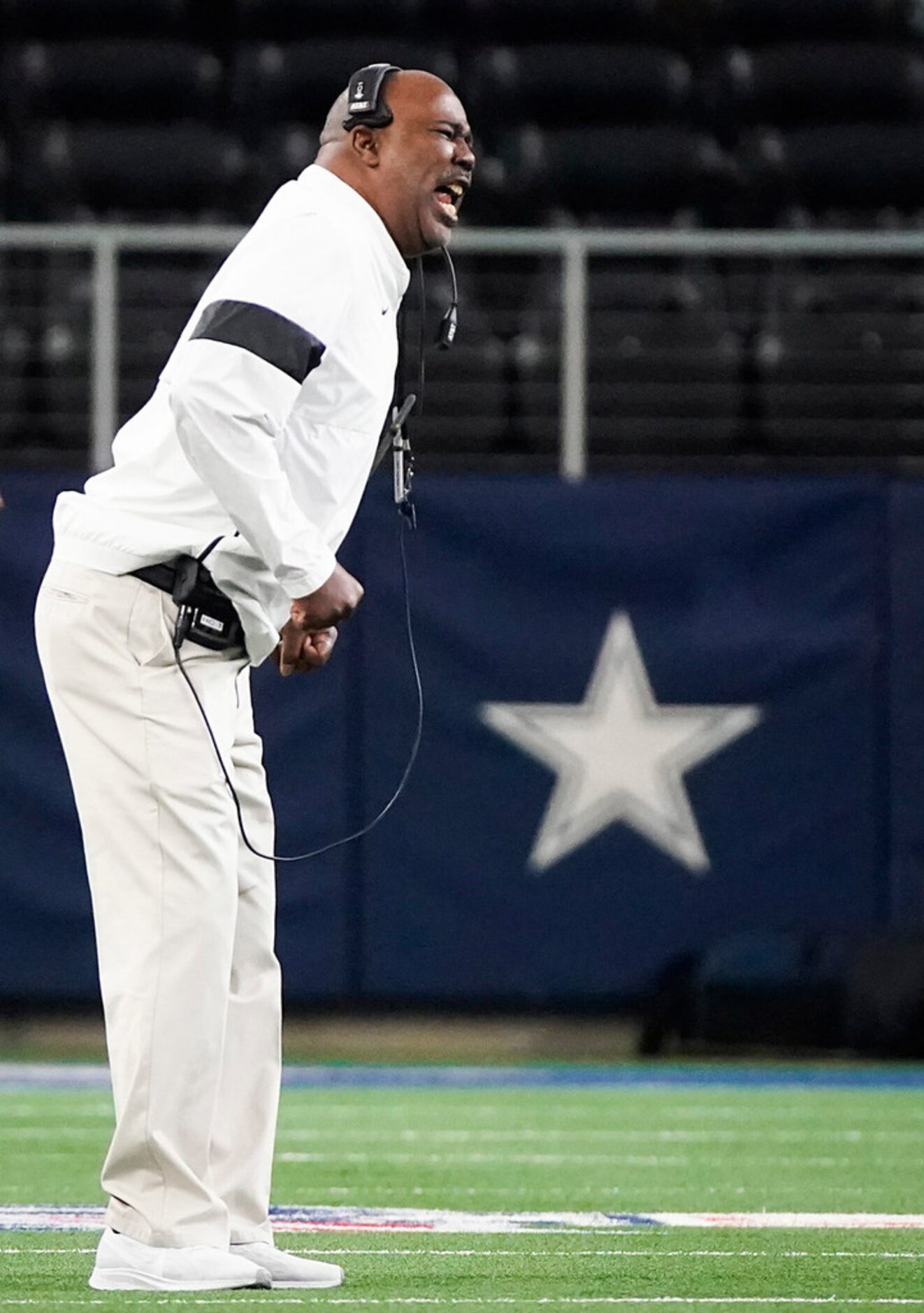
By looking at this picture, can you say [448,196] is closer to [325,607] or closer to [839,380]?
[325,607]

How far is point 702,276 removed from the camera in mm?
11867

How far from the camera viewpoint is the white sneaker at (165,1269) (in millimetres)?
3969

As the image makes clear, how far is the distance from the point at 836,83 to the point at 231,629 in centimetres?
927

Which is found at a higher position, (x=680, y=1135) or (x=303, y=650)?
(x=303, y=650)

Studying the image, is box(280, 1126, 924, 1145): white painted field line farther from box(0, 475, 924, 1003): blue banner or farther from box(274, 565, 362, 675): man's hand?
box(274, 565, 362, 675): man's hand

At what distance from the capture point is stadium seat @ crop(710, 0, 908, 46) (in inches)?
527

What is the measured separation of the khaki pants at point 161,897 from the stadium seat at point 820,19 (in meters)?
9.90

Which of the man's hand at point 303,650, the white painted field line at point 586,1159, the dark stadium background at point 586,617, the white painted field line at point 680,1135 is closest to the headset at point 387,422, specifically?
the man's hand at point 303,650

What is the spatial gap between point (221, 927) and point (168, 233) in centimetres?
651

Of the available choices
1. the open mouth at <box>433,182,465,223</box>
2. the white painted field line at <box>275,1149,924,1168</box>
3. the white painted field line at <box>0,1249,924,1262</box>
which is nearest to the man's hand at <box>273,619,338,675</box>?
→ the open mouth at <box>433,182,465,223</box>

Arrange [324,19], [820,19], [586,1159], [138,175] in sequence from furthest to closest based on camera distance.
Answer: [820,19], [324,19], [138,175], [586,1159]

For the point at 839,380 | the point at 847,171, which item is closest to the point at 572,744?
the point at 839,380

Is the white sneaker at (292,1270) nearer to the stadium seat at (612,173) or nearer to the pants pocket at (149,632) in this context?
the pants pocket at (149,632)

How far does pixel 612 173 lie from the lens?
12.3 metres
